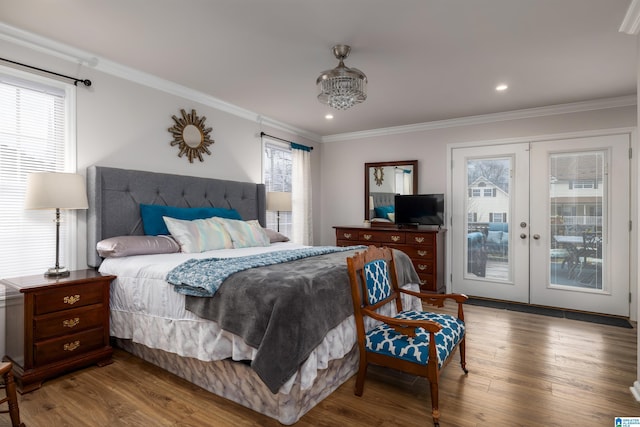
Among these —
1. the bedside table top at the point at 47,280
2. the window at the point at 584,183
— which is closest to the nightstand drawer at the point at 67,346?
the bedside table top at the point at 47,280

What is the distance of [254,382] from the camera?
1.98 metres

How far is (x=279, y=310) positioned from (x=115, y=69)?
277cm

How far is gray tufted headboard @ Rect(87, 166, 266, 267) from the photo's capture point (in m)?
2.93

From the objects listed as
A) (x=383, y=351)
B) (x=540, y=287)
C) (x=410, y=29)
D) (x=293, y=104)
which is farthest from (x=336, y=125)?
(x=383, y=351)

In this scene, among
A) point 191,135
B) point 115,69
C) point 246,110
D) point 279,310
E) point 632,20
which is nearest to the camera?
point 279,310

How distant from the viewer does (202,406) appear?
2.05 m

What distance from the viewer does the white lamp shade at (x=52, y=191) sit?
2.45 metres

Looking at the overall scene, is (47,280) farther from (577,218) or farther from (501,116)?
(577,218)

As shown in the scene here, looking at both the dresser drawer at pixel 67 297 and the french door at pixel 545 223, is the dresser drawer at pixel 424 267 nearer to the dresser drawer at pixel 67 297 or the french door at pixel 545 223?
the french door at pixel 545 223

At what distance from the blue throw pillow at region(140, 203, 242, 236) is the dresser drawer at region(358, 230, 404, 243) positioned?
7.03ft

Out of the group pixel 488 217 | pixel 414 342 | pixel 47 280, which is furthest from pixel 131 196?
pixel 488 217

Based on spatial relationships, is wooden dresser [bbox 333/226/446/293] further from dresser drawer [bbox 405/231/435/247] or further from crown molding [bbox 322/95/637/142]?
crown molding [bbox 322/95/637/142]

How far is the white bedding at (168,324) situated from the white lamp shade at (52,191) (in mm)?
536

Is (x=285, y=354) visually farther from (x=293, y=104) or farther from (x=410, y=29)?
(x=293, y=104)
